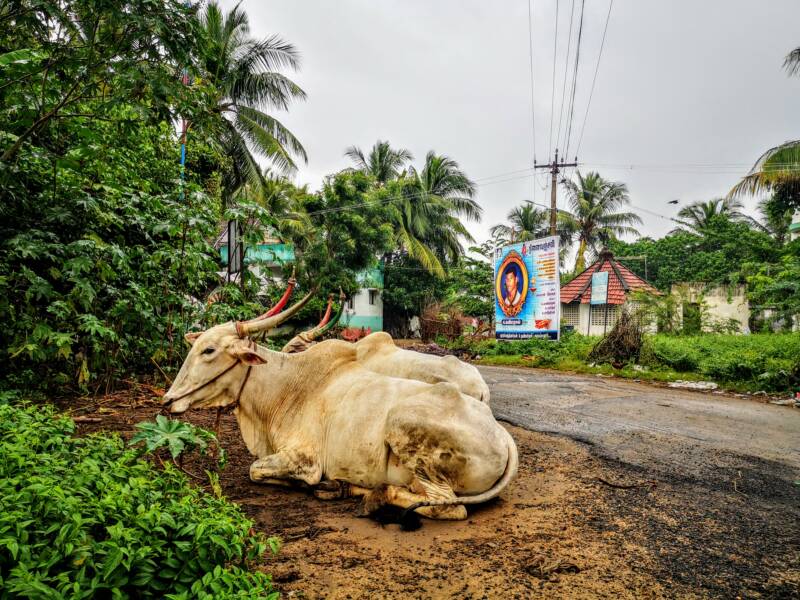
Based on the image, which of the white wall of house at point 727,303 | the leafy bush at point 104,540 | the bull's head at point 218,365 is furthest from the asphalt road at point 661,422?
the white wall of house at point 727,303

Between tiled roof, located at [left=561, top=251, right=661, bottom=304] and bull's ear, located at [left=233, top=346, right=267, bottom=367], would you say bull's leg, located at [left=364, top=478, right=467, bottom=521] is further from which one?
tiled roof, located at [left=561, top=251, right=661, bottom=304]

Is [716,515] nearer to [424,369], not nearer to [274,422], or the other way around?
[424,369]

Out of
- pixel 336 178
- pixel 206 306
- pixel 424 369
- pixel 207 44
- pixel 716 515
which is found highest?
pixel 336 178

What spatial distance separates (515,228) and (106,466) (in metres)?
33.1

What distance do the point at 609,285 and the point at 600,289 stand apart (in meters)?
4.90

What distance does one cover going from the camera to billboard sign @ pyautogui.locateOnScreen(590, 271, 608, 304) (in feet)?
51.3

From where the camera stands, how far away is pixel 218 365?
11.7ft

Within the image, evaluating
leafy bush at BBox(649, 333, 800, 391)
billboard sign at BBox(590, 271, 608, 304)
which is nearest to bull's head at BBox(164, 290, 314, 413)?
leafy bush at BBox(649, 333, 800, 391)

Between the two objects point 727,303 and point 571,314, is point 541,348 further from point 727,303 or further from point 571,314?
point 727,303

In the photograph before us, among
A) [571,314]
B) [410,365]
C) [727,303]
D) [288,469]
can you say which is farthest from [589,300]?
[288,469]

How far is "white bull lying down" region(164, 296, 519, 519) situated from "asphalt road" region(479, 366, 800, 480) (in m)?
2.16

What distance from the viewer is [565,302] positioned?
22094 millimetres

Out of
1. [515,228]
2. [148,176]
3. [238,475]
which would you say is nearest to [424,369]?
[238,475]

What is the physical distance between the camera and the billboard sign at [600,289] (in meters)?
15.6
